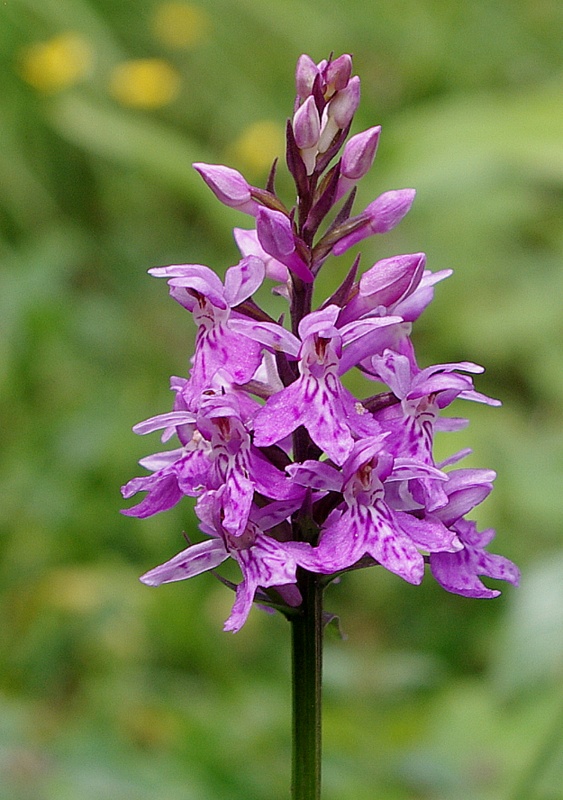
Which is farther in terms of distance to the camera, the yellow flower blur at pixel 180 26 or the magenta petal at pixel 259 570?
the yellow flower blur at pixel 180 26

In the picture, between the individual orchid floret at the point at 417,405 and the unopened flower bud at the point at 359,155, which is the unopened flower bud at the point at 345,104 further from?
the individual orchid floret at the point at 417,405

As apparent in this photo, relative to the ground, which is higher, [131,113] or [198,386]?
[131,113]

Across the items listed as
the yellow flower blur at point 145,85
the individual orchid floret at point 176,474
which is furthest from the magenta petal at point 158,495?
the yellow flower blur at point 145,85

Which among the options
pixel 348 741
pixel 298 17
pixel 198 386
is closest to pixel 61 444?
pixel 348 741

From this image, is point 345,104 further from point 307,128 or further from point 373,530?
point 373,530

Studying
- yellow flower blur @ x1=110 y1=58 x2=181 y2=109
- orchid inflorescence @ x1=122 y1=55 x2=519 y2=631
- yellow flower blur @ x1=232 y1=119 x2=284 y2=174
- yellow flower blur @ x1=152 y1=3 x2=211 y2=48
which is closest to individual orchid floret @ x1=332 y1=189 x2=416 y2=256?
orchid inflorescence @ x1=122 y1=55 x2=519 y2=631

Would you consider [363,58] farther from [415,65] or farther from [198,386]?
[198,386]

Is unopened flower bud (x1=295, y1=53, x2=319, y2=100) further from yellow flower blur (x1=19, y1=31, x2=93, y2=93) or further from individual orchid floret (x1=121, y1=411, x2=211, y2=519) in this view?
yellow flower blur (x1=19, y1=31, x2=93, y2=93)
